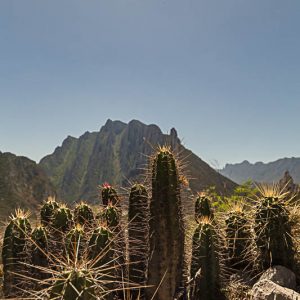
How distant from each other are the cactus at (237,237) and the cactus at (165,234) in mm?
947

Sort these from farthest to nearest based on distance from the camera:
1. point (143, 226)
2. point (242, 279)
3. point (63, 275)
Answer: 1. point (143, 226)
2. point (242, 279)
3. point (63, 275)

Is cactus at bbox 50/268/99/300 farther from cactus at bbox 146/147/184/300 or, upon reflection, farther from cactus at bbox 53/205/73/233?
cactus at bbox 53/205/73/233

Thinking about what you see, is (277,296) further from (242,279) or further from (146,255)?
(146,255)

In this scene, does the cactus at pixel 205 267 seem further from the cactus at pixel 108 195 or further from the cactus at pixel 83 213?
the cactus at pixel 83 213

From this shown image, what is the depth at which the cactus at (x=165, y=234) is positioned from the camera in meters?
4.55

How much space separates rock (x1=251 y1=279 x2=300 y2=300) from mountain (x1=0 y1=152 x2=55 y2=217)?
76.5 meters

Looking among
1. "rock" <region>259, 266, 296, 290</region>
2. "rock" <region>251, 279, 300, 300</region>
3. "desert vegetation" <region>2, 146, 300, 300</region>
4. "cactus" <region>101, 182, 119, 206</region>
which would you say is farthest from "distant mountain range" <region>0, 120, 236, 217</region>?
"rock" <region>251, 279, 300, 300</region>

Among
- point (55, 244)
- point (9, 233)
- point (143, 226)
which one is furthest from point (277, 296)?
point (9, 233)

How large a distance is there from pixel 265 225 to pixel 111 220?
2.16 meters

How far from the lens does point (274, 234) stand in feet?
14.6

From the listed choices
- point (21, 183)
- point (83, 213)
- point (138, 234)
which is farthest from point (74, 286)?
point (21, 183)

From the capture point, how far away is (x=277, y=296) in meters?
3.67

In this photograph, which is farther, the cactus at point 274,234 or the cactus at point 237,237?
the cactus at point 237,237

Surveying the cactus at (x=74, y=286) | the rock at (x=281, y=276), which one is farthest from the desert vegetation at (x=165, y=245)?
the cactus at (x=74, y=286)
